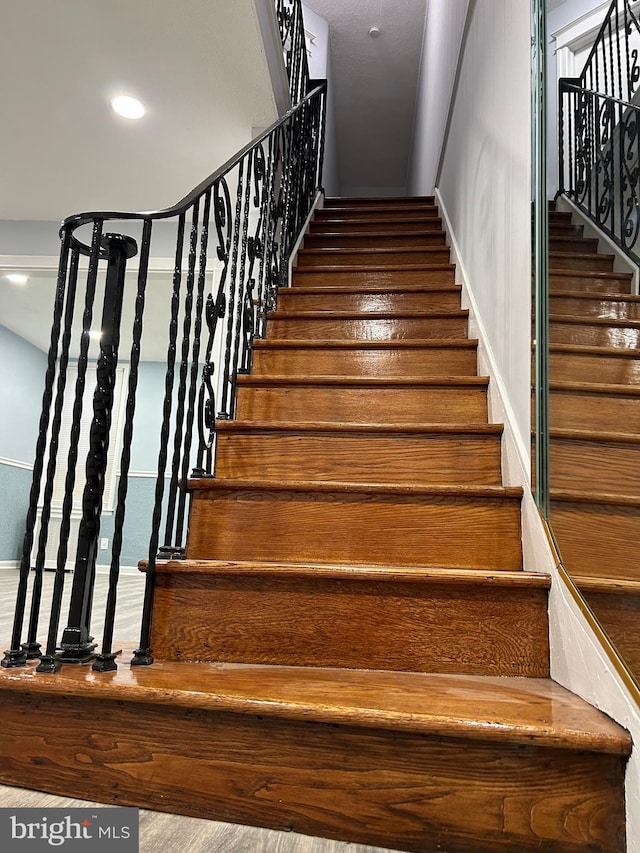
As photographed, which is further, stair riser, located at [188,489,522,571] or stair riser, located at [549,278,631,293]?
stair riser, located at [188,489,522,571]

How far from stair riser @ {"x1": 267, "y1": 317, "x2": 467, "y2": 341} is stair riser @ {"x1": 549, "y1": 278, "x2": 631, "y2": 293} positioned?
3.68ft

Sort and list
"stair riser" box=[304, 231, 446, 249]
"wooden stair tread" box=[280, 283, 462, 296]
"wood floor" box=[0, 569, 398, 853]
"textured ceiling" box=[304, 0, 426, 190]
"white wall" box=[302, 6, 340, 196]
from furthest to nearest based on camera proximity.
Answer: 1. "textured ceiling" box=[304, 0, 426, 190]
2. "white wall" box=[302, 6, 340, 196]
3. "stair riser" box=[304, 231, 446, 249]
4. "wooden stair tread" box=[280, 283, 462, 296]
5. "wood floor" box=[0, 569, 398, 853]

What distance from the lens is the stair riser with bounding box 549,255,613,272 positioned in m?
0.91

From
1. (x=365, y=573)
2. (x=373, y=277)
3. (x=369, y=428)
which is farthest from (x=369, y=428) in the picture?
(x=373, y=277)

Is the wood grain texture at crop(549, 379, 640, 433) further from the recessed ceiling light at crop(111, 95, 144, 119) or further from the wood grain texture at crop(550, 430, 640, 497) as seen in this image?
the recessed ceiling light at crop(111, 95, 144, 119)

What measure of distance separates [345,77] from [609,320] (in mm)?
6079

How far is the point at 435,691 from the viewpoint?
95 centimetres

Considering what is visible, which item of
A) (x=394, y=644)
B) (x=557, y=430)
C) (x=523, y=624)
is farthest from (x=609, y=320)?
(x=394, y=644)

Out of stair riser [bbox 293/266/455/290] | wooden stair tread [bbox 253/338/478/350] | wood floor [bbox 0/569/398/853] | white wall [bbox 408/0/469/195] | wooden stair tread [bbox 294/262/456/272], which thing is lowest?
wood floor [bbox 0/569/398/853]

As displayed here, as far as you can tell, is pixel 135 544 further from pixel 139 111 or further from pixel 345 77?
pixel 345 77

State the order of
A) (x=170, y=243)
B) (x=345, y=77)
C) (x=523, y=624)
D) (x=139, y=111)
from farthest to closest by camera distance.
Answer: (x=345, y=77) < (x=170, y=243) < (x=139, y=111) < (x=523, y=624)

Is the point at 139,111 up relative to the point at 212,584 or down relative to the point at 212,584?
up

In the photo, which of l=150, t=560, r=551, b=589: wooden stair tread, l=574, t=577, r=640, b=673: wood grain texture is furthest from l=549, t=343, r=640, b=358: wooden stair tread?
l=150, t=560, r=551, b=589: wooden stair tread

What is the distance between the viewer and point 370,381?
74.4 inches
